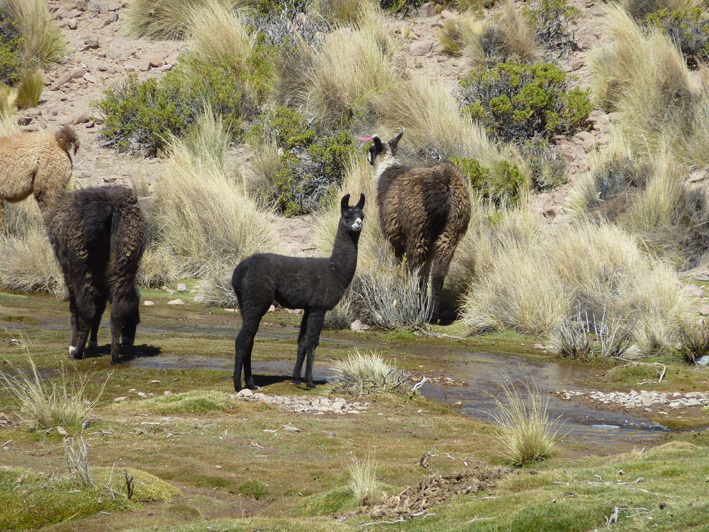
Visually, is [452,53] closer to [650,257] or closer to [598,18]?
[598,18]

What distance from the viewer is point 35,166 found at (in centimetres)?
1466

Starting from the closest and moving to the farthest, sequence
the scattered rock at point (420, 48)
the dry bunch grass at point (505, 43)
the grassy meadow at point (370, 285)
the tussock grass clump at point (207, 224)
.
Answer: the grassy meadow at point (370, 285), the tussock grass clump at point (207, 224), the dry bunch grass at point (505, 43), the scattered rock at point (420, 48)

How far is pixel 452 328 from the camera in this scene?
13703 mm

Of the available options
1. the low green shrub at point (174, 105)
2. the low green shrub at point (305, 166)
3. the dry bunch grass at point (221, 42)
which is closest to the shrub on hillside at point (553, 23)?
the low green shrub at point (305, 166)

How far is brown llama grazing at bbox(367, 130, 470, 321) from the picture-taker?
1288 centimetres

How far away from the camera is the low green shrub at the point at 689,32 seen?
2249cm

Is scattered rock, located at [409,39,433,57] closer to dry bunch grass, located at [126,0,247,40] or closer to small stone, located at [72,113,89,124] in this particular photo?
dry bunch grass, located at [126,0,247,40]

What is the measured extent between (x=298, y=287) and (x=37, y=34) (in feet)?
75.2

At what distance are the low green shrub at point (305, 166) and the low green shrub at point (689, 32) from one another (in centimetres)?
1079

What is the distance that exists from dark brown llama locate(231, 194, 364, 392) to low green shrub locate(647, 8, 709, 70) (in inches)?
695

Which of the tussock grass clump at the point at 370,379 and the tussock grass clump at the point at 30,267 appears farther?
the tussock grass clump at the point at 30,267

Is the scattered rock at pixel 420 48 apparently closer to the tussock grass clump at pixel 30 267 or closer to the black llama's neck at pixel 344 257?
the tussock grass clump at pixel 30 267

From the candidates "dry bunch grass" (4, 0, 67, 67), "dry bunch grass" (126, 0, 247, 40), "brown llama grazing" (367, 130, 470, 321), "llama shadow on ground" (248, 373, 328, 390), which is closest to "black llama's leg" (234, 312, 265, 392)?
"llama shadow on ground" (248, 373, 328, 390)

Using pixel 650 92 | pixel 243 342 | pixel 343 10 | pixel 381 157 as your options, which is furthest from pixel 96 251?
pixel 343 10
